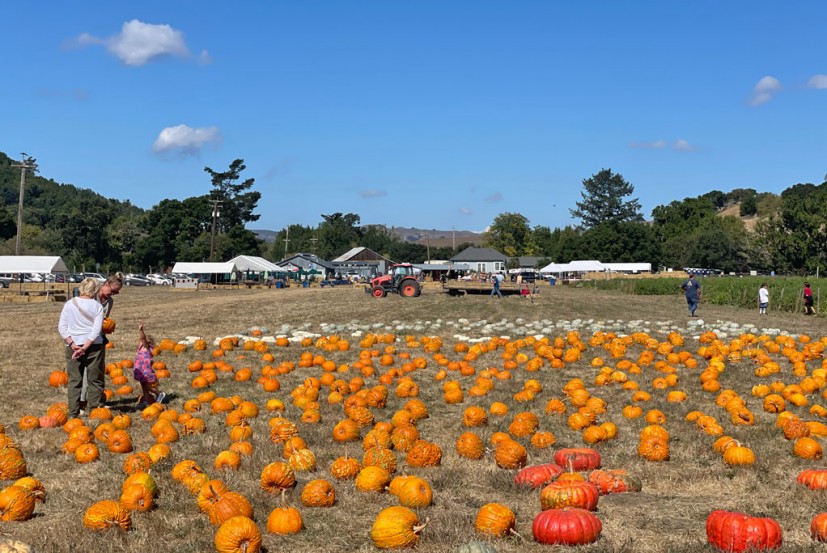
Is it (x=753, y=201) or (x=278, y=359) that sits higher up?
(x=753, y=201)

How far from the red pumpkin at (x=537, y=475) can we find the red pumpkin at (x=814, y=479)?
228 cm

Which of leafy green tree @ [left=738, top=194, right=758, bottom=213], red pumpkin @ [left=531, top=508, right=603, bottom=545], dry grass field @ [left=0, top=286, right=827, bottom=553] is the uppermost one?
leafy green tree @ [left=738, top=194, right=758, bottom=213]

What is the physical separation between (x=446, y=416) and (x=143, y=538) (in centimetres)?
565

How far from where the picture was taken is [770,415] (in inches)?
411

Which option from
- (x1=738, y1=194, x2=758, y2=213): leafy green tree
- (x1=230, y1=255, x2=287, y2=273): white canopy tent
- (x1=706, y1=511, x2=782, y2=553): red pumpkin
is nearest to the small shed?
(x1=230, y1=255, x2=287, y2=273): white canopy tent

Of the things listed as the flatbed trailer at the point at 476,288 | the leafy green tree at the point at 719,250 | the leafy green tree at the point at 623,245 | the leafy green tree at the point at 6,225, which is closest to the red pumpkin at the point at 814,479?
the flatbed trailer at the point at 476,288

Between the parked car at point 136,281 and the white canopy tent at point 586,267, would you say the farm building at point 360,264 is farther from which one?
the parked car at point 136,281

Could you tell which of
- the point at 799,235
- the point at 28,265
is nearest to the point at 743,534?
the point at 28,265

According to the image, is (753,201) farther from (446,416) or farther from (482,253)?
(446,416)

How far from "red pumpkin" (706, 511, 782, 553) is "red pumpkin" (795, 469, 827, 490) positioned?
1.80 metres

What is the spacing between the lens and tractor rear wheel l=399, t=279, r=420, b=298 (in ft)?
136

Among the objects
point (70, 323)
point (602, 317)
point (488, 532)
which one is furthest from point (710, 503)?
point (602, 317)

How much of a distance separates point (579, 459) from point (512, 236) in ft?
527

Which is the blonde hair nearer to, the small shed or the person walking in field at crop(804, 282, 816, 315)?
the person walking in field at crop(804, 282, 816, 315)
